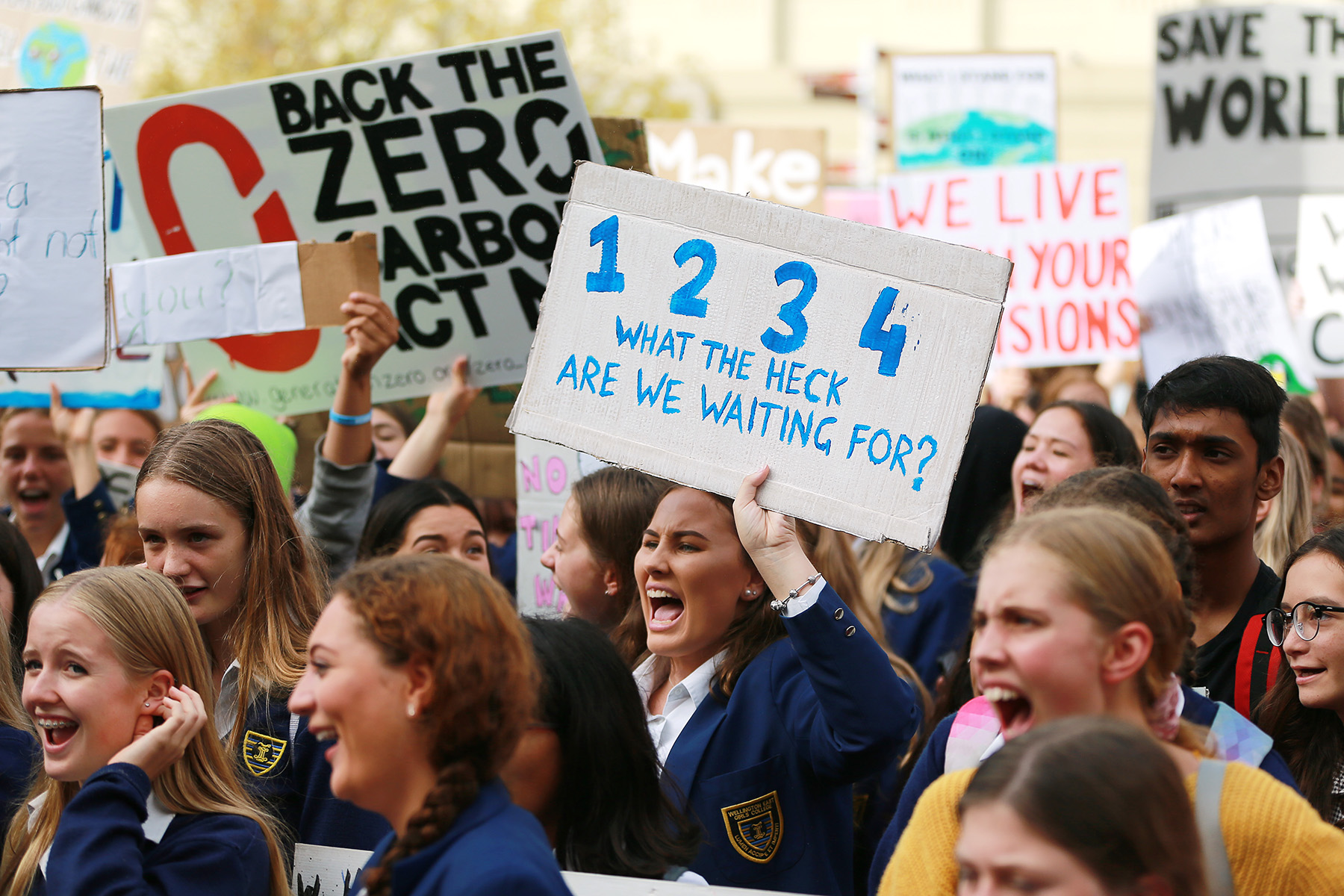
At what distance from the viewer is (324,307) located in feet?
14.4

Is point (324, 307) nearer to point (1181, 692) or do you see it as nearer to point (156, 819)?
point (156, 819)

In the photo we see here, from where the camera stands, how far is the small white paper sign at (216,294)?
444 centimetres

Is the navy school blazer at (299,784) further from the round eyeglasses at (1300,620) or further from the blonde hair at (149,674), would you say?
the round eyeglasses at (1300,620)

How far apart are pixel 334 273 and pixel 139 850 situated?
2316mm

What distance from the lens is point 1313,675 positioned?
2.96m

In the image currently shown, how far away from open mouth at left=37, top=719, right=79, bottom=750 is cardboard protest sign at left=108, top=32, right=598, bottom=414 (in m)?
2.13

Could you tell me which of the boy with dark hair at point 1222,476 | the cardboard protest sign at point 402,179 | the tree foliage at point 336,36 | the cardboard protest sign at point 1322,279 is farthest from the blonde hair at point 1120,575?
the tree foliage at point 336,36

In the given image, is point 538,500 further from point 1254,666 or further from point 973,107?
point 973,107

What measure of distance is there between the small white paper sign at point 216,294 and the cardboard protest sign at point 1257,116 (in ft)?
14.5

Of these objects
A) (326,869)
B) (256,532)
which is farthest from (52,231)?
(326,869)

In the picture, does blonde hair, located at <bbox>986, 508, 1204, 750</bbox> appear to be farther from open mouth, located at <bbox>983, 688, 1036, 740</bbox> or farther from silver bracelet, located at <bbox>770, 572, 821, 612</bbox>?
silver bracelet, located at <bbox>770, 572, 821, 612</bbox>

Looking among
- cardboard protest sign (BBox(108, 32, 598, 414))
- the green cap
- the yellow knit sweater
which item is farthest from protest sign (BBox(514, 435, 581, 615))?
the yellow knit sweater

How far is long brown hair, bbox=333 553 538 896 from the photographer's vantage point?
2088 millimetres

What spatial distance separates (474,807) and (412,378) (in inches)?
113
